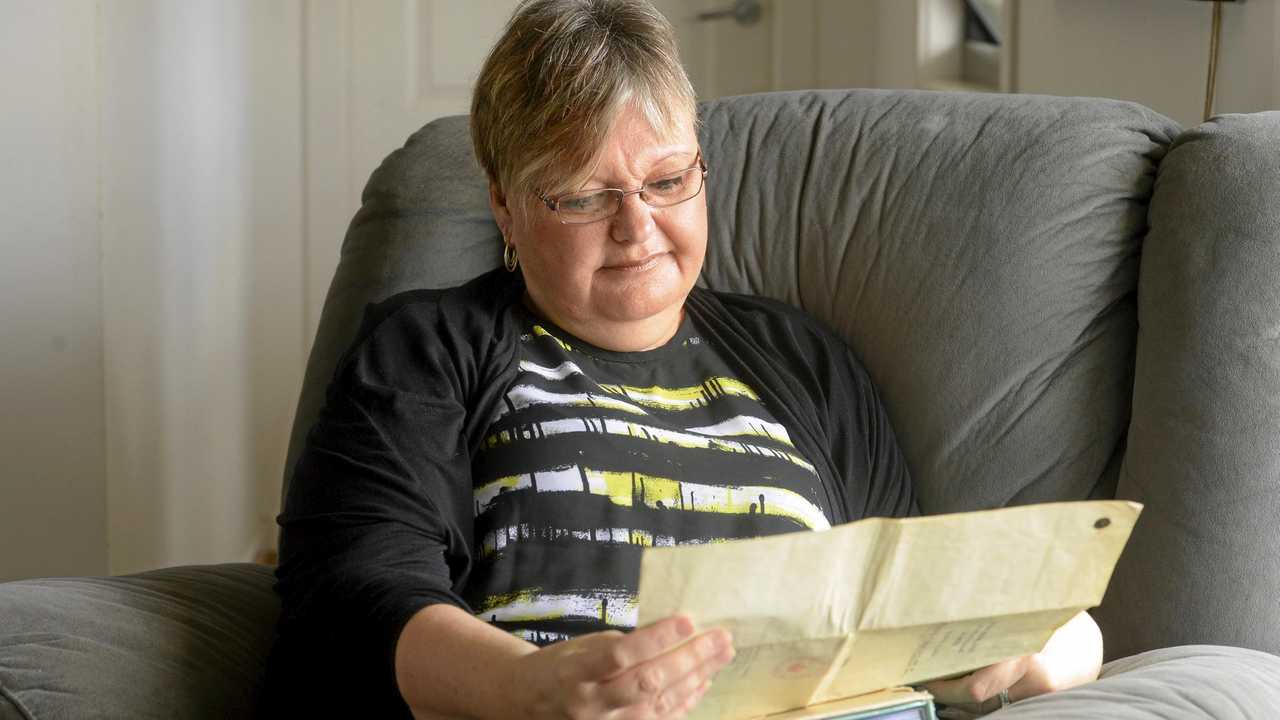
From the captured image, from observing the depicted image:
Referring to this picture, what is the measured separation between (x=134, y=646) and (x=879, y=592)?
0.68 metres

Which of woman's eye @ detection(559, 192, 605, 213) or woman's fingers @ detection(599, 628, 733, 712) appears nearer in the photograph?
woman's fingers @ detection(599, 628, 733, 712)

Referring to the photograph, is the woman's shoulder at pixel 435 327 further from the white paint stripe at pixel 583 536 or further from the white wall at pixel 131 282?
the white wall at pixel 131 282

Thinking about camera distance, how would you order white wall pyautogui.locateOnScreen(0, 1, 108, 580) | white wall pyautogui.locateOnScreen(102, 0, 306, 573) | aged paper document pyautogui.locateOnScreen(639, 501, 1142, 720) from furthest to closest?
white wall pyautogui.locateOnScreen(102, 0, 306, 573), white wall pyautogui.locateOnScreen(0, 1, 108, 580), aged paper document pyautogui.locateOnScreen(639, 501, 1142, 720)

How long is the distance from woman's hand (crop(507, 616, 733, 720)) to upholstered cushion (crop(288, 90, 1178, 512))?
68 centimetres

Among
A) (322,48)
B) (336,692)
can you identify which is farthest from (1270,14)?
(322,48)

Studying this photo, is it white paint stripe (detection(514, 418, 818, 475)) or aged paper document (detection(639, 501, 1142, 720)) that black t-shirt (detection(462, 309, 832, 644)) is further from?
aged paper document (detection(639, 501, 1142, 720))

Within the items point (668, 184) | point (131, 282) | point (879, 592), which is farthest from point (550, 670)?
Answer: point (131, 282)

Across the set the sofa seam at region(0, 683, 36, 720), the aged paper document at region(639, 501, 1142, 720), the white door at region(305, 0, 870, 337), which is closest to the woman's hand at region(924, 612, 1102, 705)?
the aged paper document at region(639, 501, 1142, 720)

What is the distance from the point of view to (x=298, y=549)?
109 cm

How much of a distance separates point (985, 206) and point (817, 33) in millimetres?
2103

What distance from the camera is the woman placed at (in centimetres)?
107

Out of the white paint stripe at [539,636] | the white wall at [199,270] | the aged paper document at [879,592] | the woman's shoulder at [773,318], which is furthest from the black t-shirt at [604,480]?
the white wall at [199,270]

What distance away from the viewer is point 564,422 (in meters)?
1.20

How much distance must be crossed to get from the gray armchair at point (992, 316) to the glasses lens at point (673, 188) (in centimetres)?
29
